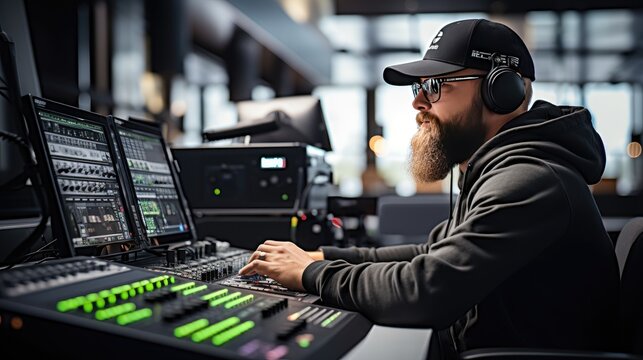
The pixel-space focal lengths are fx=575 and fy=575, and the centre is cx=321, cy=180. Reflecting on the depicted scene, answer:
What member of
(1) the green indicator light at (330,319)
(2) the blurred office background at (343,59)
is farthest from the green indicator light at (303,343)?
(2) the blurred office background at (343,59)

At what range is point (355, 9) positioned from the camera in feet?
23.8

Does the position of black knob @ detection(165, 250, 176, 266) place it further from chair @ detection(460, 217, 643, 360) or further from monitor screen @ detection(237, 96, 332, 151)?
monitor screen @ detection(237, 96, 332, 151)

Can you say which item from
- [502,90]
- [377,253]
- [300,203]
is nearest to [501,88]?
[502,90]

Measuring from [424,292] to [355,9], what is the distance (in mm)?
6721

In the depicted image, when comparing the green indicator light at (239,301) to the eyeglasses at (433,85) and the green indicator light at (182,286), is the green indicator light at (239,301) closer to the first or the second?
the green indicator light at (182,286)

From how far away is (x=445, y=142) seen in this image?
4.76ft

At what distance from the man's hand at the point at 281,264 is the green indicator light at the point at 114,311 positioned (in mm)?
389

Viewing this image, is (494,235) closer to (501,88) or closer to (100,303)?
(501,88)

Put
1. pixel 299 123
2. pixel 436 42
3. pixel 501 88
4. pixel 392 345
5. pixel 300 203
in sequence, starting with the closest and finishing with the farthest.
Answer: pixel 392 345 < pixel 501 88 < pixel 436 42 < pixel 300 203 < pixel 299 123

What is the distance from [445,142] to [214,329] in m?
0.86

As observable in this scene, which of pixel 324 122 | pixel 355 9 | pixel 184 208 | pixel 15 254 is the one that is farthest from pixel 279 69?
pixel 15 254

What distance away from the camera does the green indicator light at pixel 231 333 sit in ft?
2.44

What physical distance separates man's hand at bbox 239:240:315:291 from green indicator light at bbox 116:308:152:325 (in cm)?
39

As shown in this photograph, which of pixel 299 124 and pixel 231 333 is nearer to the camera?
pixel 231 333
